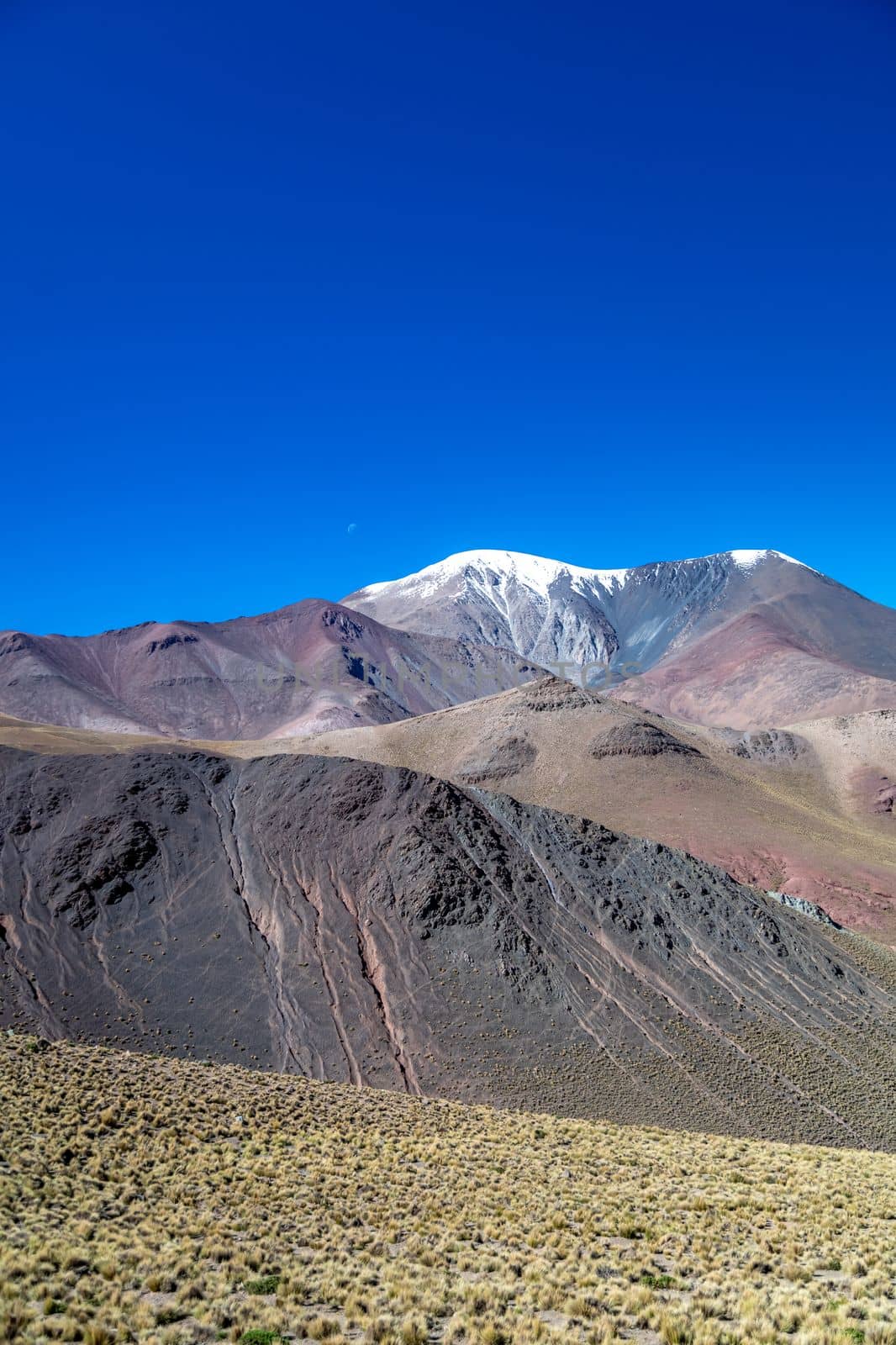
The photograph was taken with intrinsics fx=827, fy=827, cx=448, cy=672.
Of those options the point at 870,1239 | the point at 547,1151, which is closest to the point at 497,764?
the point at 547,1151

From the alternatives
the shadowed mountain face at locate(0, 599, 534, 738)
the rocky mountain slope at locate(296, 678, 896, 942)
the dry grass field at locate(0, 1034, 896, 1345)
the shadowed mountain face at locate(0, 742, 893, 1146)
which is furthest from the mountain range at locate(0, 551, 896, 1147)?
the shadowed mountain face at locate(0, 599, 534, 738)

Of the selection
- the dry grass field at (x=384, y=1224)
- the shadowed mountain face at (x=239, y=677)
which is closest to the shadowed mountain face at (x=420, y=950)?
the dry grass field at (x=384, y=1224)

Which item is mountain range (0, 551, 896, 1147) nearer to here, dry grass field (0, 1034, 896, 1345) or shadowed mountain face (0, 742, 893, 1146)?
shadowed mountain face (0, 742, 893, 1146)

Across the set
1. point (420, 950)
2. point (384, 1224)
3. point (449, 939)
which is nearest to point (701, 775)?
point (449, 939)

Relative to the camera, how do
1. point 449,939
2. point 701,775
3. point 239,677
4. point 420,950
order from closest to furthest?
point 420,950 → point 449,939 → point 701,775 → point 239,677

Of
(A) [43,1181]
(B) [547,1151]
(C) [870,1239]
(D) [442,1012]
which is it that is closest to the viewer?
(A) [43,1181]

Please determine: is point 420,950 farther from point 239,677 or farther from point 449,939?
point 239,677

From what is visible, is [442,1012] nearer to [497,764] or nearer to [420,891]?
[420,891]
